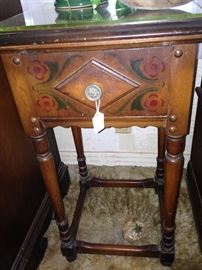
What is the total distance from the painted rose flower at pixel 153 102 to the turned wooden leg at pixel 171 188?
0.09 metres

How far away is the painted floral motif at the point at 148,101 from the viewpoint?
22.0 inches

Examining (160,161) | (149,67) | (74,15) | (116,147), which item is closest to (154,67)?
(149,67)

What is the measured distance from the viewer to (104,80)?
21.7 inches

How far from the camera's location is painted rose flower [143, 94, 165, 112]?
563 mm

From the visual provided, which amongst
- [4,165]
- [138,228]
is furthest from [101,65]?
[138,228]

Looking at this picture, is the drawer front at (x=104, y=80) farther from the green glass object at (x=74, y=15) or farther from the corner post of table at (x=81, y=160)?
the corner post of table at (x=81, y=160)

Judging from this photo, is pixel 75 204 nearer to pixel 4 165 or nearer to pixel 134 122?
pixel 4 165

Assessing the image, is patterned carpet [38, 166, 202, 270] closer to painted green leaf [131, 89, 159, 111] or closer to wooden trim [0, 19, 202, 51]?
painted green leaf [131, 89, 159, 111]

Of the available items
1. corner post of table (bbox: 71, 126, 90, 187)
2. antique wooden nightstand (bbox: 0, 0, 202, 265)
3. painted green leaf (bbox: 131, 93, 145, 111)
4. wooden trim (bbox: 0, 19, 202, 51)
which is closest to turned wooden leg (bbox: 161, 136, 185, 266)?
antique wooden nightstand (bbox: 0, 0, 202, 265)

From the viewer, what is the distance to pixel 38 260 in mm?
894

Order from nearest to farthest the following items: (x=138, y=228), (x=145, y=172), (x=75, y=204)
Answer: (x=138, y=228) < (x=75, y=204) < (x=145, y=172)

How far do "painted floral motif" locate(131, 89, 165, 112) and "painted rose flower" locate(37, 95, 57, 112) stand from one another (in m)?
0.18

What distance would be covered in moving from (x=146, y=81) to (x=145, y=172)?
0.77m

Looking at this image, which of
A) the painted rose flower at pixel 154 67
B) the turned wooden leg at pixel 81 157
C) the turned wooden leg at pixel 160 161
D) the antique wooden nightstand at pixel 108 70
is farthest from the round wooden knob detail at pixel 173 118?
the turned wooden leg at pixel 81 157
